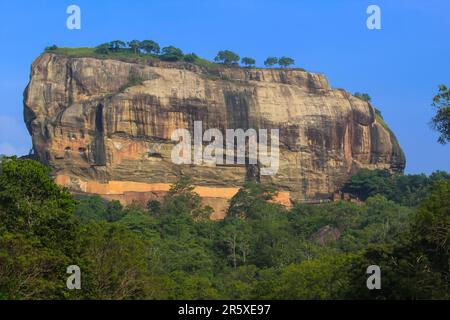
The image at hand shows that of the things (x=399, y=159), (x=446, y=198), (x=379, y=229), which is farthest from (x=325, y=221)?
(x=446, y=198)

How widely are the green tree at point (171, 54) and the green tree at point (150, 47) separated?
106 cm

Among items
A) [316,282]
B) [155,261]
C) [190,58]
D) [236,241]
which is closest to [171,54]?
[190,58]

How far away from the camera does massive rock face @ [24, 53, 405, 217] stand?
79.4m

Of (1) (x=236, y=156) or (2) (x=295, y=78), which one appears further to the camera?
(2) (x=295, y=78)

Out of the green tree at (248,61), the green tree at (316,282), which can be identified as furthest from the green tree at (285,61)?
the green tree at (316,282)

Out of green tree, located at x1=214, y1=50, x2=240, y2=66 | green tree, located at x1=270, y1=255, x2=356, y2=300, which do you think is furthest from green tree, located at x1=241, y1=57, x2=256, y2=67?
green tree, located at x1=270, y1=255, x2=356, y2=300

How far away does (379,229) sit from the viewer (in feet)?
216

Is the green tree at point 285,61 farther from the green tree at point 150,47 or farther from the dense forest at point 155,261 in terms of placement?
the dense forest at point 155,261

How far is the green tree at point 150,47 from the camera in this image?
9194cm

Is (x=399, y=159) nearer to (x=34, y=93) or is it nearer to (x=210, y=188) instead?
(x=210, y=188)

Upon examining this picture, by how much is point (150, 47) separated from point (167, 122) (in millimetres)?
13449

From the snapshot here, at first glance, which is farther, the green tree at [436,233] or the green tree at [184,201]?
the green tree at [184,201]

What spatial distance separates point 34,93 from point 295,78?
63.8 ft
